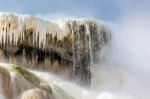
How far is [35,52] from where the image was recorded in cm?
2586

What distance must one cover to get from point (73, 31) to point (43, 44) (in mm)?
1682

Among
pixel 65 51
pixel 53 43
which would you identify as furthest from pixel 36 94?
pixel 65 51

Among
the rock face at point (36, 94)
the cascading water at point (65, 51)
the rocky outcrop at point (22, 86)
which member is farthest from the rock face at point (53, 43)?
the rock face at point (36, 94)

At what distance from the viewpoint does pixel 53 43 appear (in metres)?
26.3

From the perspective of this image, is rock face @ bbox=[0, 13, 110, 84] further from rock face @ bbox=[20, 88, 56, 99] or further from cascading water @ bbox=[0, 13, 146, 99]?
rock face @ bbox=[20, 88, 56, 99]

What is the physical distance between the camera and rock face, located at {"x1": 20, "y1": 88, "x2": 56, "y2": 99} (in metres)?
17.8

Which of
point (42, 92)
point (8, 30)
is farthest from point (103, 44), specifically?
point (42, 92)

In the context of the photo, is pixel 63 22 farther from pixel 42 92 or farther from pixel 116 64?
pixel 42 92

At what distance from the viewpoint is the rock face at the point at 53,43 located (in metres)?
25.1

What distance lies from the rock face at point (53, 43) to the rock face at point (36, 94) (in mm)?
6872

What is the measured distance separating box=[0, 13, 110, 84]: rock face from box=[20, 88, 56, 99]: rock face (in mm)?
6872

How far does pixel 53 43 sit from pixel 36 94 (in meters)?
8.57

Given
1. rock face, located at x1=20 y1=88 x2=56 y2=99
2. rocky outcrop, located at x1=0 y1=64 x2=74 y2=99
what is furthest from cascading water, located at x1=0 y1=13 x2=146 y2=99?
rock face, located at x1=20 y1=88 x2=56 y2=99

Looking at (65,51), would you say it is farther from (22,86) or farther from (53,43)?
(22,86)
